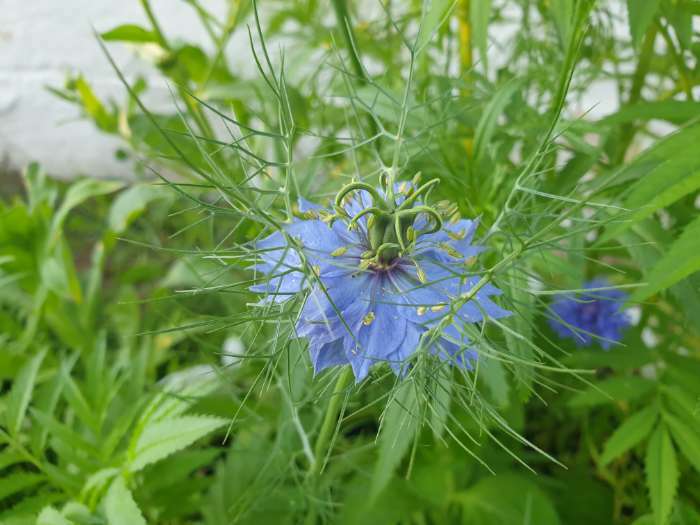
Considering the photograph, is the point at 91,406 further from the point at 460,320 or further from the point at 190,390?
the point at 460,320

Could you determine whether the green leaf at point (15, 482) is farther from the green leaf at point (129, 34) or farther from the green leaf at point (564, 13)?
the green leaf at point (564, 13)

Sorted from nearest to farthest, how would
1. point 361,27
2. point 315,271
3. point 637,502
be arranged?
1. point 315,271
2. point 637,502
3. point 361,27

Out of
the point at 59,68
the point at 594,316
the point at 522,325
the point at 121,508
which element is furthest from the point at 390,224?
the point at 59,68

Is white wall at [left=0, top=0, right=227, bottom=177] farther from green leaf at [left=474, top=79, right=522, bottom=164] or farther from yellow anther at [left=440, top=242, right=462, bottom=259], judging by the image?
yellow anther at [left=440, top=242, right=462, bottom=259]

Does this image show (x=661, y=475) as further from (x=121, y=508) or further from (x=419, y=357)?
(x=121, y=508)

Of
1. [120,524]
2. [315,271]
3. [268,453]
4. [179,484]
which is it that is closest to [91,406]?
[179,484]
